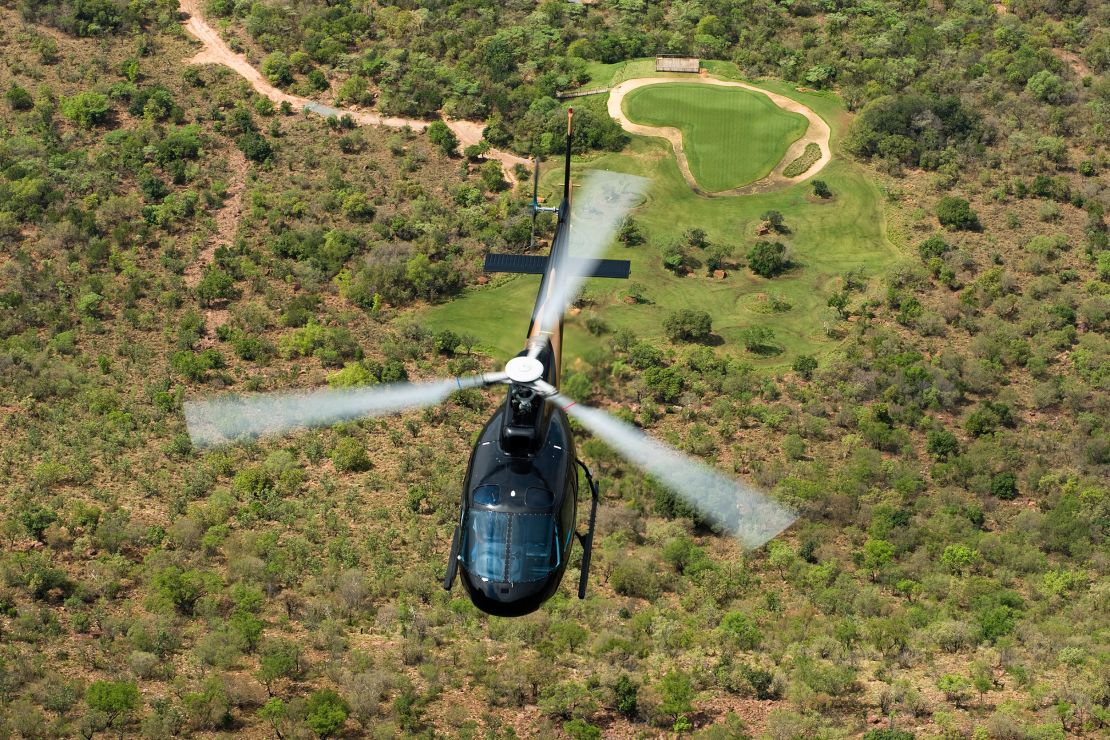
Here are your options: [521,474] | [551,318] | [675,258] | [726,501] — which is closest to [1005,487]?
[726,501]

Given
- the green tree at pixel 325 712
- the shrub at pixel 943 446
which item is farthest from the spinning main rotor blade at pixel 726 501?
the green tree at pixel 325 712

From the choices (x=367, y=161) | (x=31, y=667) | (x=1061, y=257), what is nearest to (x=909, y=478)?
(x=1061, y=257)

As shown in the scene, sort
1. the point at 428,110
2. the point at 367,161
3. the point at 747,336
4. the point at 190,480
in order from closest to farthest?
1. the point at 190,480
2. the point at 747,336
3. the point at 367,161
4. the point at 428,110

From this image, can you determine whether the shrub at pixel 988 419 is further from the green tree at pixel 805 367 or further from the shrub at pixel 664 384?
the shrub at pixel 664 384

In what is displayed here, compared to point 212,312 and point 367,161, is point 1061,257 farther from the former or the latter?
point 212,312

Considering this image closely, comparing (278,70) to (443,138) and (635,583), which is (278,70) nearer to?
(443,138)

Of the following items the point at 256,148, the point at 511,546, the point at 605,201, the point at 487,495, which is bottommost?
the point at 605,201
